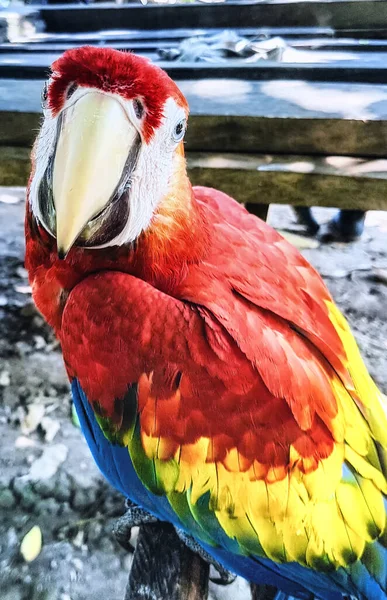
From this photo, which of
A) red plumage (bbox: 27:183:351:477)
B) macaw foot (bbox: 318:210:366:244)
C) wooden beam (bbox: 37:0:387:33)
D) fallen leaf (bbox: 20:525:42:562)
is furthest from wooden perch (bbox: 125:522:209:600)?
wooden beam (bbox: 37:0:387:33)

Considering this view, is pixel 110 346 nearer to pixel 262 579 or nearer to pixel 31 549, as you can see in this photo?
pixel 262 579

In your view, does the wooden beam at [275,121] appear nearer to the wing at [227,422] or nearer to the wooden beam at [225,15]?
the wing at [227,422]

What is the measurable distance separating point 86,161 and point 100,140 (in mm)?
27

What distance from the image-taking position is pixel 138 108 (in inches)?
22.4

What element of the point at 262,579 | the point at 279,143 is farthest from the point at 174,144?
the point at 262,579

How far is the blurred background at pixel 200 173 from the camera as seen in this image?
3.37 feet

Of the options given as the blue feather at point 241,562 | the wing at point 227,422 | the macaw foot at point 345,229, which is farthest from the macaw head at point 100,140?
the macaw foot at point 345,229

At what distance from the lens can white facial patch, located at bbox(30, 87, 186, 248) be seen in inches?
23.2

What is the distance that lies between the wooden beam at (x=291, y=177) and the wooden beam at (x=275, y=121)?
0.07ft

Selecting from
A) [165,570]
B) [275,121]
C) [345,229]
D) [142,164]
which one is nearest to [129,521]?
[165,570]

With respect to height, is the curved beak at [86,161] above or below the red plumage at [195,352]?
above

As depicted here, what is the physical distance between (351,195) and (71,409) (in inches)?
34.5

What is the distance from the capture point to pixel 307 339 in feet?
2.39

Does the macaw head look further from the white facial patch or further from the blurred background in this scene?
the blurred background
